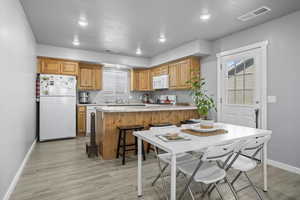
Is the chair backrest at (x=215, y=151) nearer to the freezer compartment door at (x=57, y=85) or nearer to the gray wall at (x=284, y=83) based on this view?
the gray wall at (x=284, y=83)

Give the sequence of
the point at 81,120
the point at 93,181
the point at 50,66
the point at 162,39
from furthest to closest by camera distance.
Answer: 1. the point at 81,120
2. the point at 50,66
3. the point at 162,39
4. the point at 93,181

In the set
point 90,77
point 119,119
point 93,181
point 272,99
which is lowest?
point 93,181

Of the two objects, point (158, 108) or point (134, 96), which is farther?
point (134, 96)

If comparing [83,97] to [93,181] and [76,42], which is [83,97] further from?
[93,181]

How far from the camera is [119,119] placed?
3242 millimetres

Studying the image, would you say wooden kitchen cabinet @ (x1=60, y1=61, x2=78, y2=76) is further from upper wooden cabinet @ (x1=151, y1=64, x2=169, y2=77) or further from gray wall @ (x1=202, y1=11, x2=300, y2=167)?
gray wall @ (x1=202, y1=11, x2=300, y2=167)

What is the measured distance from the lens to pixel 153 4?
249 centimetres

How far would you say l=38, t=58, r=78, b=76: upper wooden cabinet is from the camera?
14.7 feet

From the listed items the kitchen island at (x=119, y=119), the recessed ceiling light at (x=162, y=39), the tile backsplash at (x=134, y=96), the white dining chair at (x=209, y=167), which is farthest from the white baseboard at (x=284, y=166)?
the recessed ceiling light at (x=162, y=39)

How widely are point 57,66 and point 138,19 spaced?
9.68 ft

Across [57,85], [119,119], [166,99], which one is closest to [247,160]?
[119,119]

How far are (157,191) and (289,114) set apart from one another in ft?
8.07

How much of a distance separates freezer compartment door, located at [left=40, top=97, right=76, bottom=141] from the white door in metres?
3.97

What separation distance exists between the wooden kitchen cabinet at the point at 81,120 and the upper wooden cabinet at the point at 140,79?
2074 mm
